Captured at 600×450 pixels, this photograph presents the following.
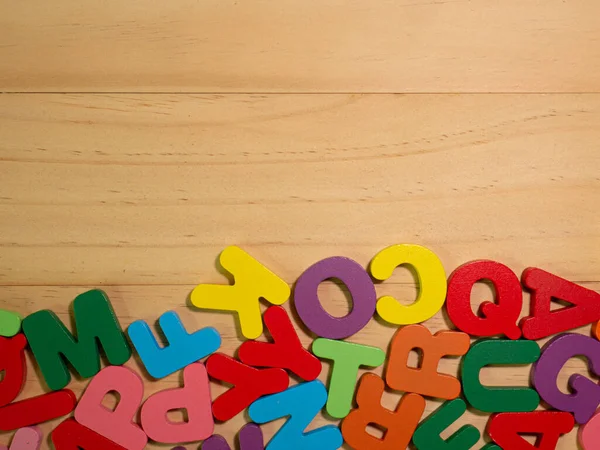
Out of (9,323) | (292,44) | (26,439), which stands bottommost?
(26,439)

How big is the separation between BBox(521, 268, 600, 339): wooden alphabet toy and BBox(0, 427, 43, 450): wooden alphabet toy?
0.48 metres

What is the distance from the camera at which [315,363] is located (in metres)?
0.58

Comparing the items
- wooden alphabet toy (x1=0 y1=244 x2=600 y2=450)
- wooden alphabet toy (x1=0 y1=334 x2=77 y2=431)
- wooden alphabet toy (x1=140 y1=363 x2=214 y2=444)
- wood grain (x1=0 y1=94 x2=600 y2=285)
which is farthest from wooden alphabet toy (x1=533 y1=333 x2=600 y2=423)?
wooden alphabet toy (x1=0 y1=334 x2=77 y2=431)

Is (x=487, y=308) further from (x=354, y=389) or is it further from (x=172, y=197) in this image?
(x=172, y=197)

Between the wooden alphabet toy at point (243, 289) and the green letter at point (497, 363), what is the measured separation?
0.62 feet

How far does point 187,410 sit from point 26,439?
0.16 metres

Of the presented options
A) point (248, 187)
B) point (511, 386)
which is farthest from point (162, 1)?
point (511, 386)

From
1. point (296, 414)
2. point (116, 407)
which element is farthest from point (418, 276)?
point (116, 407)

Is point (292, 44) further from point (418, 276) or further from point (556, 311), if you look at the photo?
point (556, 311)

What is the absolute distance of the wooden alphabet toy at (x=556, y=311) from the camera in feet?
1.93

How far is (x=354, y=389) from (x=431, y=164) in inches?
8.9

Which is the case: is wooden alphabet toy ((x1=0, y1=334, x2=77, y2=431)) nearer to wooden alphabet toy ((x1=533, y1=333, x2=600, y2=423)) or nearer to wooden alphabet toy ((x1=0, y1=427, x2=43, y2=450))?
wooden alphabet toy ((x1=0, y1=427, x2=43, y2=450))

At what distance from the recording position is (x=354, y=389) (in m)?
0.60

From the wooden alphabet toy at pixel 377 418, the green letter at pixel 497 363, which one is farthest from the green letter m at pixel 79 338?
the green letter at pixel 497 363
